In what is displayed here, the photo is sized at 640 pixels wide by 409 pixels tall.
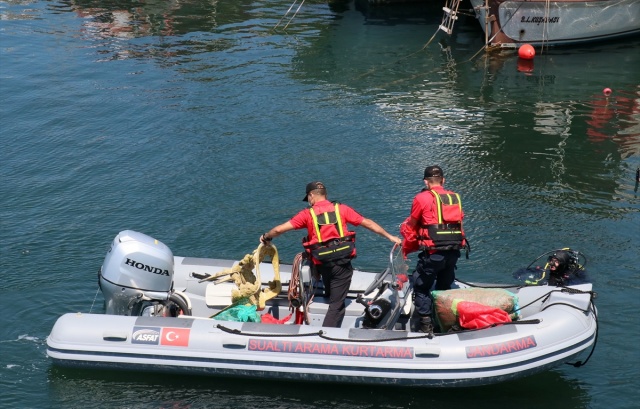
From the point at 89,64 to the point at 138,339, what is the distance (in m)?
12.4

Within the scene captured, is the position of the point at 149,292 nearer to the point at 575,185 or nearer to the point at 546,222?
the point at 546,222

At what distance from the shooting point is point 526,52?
18922 mm

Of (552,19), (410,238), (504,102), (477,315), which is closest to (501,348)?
(477,315)

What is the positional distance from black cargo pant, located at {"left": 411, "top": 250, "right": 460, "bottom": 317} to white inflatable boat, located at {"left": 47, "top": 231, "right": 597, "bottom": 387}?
16cm

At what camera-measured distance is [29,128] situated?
15.1 metres

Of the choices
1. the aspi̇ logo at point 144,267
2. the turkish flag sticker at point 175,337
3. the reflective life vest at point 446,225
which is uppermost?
the reflective life vest at point 446,225

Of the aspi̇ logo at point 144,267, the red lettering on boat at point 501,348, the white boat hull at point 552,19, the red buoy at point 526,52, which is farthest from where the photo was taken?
the white boat hull at point 552,19

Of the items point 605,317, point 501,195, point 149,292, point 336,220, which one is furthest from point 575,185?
point 149,292

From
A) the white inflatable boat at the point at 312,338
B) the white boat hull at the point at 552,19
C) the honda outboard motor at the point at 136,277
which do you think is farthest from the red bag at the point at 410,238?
the white boat hull at the point at 552,19

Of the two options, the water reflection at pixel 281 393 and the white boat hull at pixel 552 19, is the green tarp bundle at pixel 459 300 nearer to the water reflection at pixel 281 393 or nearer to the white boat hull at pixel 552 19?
the water reflection at pixel 281 393

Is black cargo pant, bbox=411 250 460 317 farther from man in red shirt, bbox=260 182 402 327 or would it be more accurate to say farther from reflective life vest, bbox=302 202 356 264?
reflective life vest, bbox=302 202 356 264

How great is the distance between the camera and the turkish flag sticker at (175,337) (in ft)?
25.6

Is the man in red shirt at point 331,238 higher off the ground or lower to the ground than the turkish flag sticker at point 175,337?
higher

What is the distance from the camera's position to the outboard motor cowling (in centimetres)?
833
